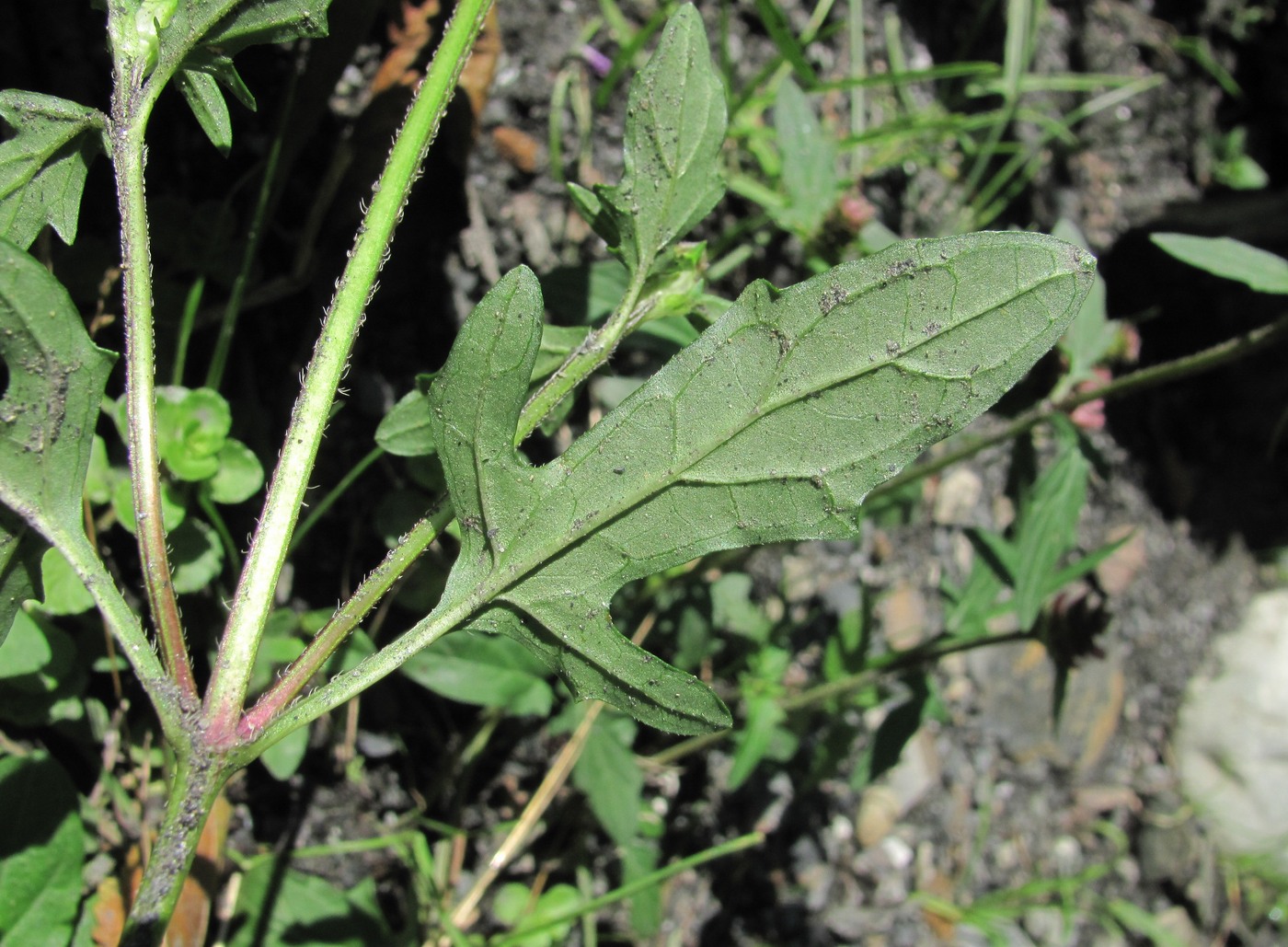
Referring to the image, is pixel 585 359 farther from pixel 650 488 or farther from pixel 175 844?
pixel 175 844

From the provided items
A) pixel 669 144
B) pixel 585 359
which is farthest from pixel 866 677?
pixel 669 144

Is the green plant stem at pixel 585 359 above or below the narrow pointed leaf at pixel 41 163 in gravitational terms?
below

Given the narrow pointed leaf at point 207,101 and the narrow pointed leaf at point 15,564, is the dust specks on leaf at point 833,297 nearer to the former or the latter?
the narrow pointed leaf at point 207,101

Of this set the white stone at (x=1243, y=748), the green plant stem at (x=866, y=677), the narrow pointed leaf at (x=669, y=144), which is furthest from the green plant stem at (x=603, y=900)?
the white stone at (x=1243, y=748)

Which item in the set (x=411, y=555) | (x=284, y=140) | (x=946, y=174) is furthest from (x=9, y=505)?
(x=946, y=174)

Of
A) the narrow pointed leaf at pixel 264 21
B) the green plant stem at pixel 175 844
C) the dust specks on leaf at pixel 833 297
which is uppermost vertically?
the narrow pointed leaf at pixel 264 21

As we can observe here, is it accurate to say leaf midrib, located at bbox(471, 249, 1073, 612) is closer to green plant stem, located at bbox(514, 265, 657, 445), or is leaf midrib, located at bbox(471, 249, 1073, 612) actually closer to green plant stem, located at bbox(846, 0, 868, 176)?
green plant stem, located at bbox(514, 265, 657, 445)

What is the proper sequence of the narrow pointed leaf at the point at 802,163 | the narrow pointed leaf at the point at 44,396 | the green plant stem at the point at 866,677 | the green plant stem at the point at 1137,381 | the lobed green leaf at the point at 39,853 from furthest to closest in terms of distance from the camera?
the narrow pointed leaf at the point at 802,163 < the green plant stem at the point at 866,677 < the green plant stem at the point at 1137,381 < the lobed green leaf at the point at 39,853 < the narrow pointed leaf at the point at 44,396
